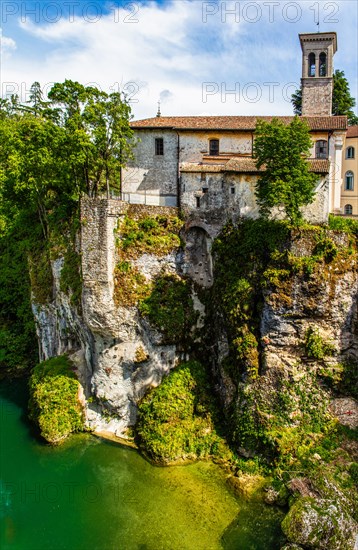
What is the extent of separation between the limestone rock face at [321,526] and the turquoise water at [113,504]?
100 cm

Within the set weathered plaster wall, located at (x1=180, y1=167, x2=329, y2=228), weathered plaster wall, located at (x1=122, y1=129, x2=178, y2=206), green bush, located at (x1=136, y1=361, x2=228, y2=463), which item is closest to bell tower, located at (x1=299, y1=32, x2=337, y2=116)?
weathered plaster wall, located at (x1=122, y1=129, x2=178, y2=206)

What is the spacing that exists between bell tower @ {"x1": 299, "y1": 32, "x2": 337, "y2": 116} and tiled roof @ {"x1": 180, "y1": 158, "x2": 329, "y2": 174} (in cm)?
1003

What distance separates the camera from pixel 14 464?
1930 centimetres

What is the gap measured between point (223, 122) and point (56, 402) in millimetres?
18349

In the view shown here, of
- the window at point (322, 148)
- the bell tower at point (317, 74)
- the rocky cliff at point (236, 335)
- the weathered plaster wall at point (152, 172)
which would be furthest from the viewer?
the bell tower at point (317, 74)

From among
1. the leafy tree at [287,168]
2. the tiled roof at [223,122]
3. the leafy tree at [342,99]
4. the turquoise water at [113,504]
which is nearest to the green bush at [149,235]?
the leafy tree at [287,168]

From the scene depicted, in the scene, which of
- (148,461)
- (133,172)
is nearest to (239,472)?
(148,461)

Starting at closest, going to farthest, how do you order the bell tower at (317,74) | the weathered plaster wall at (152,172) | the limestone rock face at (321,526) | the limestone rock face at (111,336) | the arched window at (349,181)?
the limestone rock face at (321,526), the limestone rock face at (111,336), the weathered plaster wall at (152,172), the bell tower at (317,74), the arched window at (349,181)

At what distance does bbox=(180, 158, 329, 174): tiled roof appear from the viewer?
20.4 metres

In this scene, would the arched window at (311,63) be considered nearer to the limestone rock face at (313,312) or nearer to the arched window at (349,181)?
the arched window at (349,181)

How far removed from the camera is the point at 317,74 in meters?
29.7

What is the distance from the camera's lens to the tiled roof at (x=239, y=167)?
802 inches

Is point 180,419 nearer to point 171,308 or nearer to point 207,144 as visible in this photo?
point 171,308

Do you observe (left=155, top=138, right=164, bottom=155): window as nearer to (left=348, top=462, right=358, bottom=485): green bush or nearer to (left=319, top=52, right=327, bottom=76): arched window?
(left=319, top=52, right=327, bottom=76): arched window
